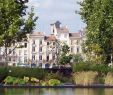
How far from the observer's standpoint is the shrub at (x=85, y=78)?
41250 millimetres

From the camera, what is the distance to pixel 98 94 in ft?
101

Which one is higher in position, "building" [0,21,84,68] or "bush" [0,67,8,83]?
"building" [0,21,84,68]

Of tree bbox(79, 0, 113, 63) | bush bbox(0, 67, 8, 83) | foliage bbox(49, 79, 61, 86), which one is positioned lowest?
foliage bbox(49, 79, 61, 86)

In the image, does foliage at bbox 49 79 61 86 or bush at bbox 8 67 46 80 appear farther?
bush at bbox 8 67 46 80

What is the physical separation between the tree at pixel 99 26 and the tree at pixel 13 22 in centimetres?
625

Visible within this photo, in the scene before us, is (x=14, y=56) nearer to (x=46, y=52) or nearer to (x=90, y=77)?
(x=46, y=52)

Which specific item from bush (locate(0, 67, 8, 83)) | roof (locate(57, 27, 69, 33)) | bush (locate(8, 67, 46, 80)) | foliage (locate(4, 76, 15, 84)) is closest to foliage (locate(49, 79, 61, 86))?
bush (locate(8, 67, 46, 80))

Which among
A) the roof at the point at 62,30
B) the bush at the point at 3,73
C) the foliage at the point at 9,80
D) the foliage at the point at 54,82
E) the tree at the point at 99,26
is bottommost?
the foliage at the point at 54,82

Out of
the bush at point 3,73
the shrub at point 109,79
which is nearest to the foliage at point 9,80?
the bush at point 3,73

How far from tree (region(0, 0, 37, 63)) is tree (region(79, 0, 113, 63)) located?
20.5 feet

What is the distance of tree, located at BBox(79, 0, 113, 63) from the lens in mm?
48125

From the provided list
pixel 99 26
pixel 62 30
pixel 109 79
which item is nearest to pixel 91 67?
pixel 109 79

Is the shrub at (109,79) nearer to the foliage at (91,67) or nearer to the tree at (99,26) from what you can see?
the foliage at (91,67)

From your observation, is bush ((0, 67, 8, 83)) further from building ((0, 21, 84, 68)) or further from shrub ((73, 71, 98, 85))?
building ((0, 21, 84, 68))
